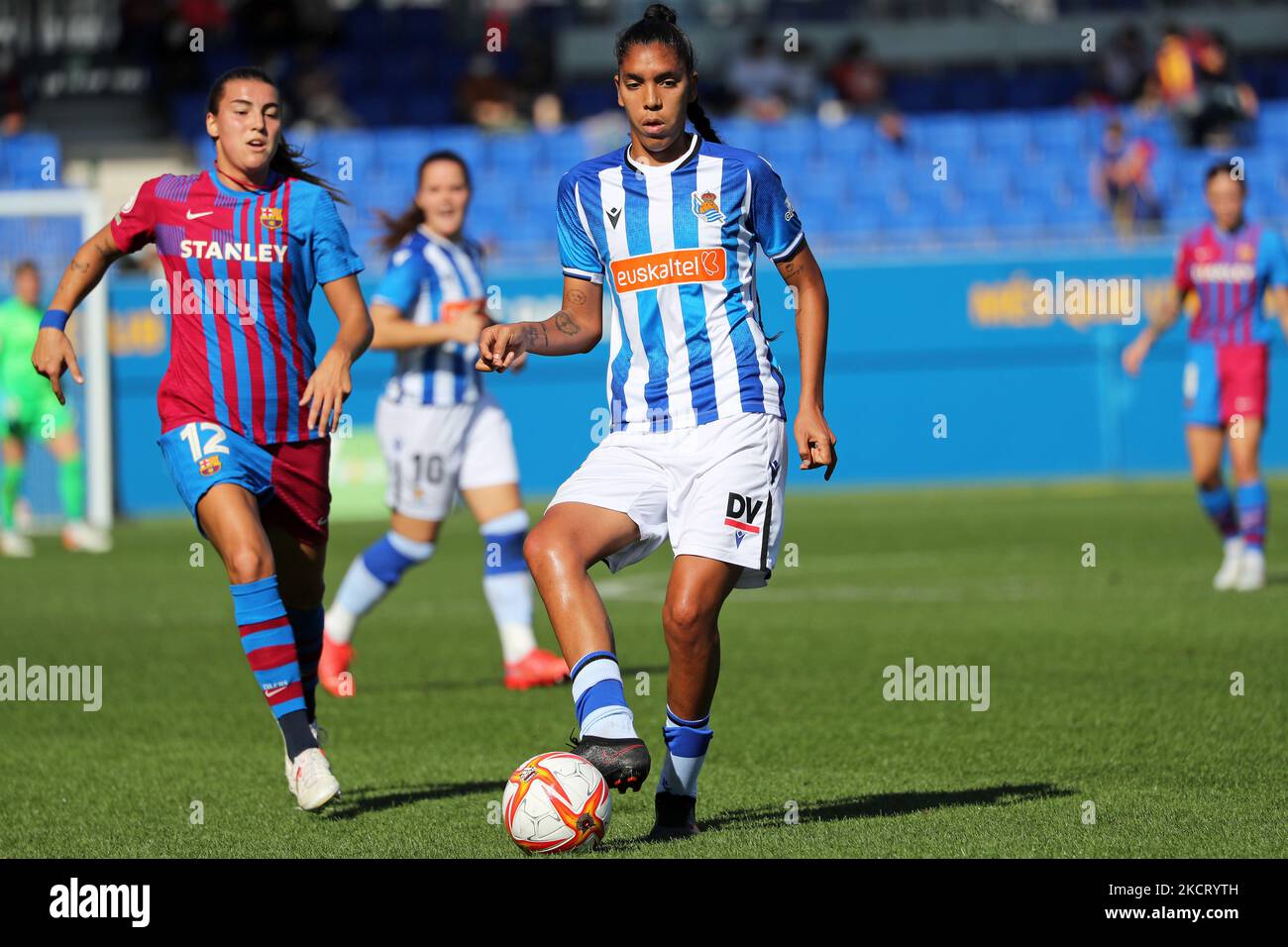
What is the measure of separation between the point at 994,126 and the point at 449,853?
2195cm

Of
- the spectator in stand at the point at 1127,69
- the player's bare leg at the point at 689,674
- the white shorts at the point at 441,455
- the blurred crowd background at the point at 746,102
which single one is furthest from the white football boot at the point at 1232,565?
the spectator in stand at the point at 1127,69

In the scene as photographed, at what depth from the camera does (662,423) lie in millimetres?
5527

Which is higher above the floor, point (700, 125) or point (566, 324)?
point (700, 125)

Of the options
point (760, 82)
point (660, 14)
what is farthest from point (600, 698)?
point (760, 82)

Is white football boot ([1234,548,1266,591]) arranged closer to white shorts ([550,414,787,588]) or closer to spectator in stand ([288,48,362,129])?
white shorts ([550,414,787,588])

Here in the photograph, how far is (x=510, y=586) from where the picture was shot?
9.45 m

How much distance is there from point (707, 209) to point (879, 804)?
6.13 ft

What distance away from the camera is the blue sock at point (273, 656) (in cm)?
601

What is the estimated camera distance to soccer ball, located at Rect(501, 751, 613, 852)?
511cm

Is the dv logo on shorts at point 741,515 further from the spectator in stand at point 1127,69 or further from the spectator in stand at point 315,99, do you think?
the spectator in stand at point 1127,69

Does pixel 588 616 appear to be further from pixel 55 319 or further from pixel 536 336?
pixel 55 319

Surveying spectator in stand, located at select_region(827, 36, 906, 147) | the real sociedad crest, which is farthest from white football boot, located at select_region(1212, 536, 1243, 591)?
spectator in stand, located at select_region(827, 36, 906, 147)

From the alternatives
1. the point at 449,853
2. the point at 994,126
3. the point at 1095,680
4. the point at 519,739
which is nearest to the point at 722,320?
the point at 449,853

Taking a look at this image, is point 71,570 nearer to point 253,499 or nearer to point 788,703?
point 788,703
